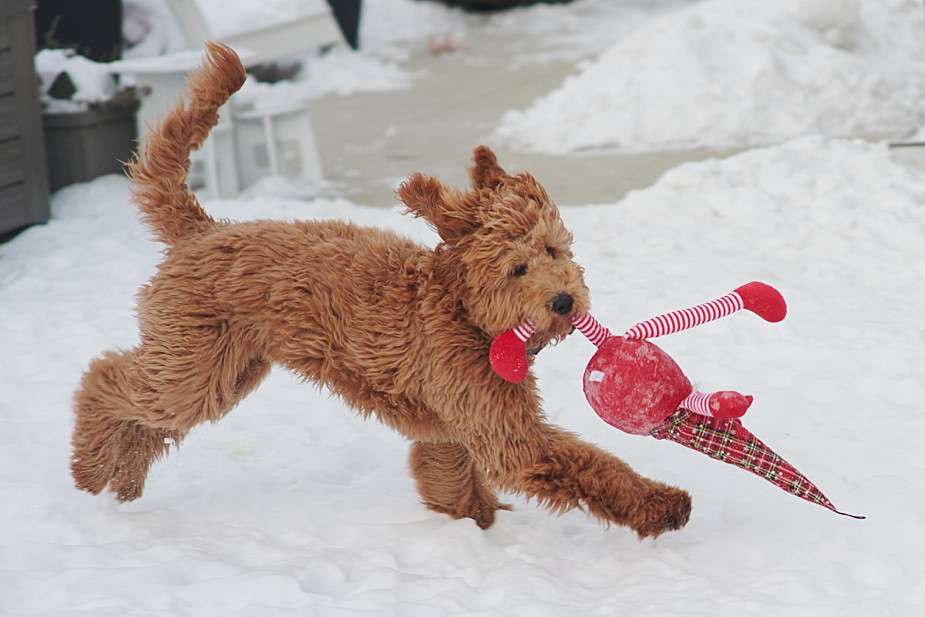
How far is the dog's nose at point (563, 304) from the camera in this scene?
2.78 meters

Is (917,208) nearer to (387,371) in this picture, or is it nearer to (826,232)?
(826,232)

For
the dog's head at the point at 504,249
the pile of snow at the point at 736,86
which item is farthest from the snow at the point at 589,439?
the pile of snow at the point at 736,86

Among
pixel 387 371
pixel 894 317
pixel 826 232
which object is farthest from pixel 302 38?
pixel 387 371

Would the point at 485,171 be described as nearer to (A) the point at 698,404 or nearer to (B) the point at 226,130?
(A) the point at 698,404

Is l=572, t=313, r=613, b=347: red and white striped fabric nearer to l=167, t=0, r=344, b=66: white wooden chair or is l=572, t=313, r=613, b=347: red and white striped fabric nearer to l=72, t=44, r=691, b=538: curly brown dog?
l=72, t=44, r=691, b=538: curly brown dog

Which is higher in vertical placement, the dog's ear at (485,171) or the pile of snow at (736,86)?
the dog's ear at (485,171)

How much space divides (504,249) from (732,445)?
2.98 feet

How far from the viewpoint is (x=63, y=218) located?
260 inches

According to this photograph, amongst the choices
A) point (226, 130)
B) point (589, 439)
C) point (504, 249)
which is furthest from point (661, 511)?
point (226, 130)

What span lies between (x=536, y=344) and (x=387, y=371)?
0.49 meters

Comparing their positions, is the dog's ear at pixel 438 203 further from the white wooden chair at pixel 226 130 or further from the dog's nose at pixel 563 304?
the white wooden chair at pixel 226 130

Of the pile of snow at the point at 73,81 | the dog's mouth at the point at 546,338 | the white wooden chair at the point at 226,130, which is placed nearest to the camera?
the dog's mouth at the point at 546,338

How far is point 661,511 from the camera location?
3004 mm

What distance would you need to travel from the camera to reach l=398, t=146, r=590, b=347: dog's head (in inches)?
111
